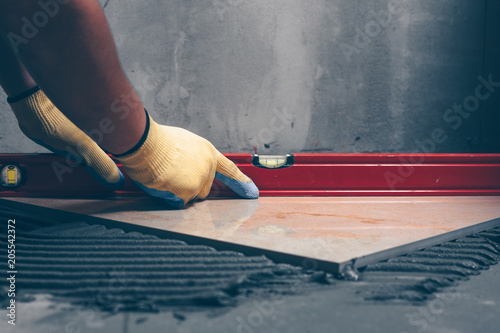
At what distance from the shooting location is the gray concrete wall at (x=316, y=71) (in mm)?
2080

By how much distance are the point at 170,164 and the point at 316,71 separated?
104 centimetres

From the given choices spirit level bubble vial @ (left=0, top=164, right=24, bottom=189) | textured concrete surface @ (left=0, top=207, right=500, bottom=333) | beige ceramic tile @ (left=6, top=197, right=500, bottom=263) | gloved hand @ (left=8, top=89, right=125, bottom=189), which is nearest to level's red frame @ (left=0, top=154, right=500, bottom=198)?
beige ceramic tile @ (left=6, top=197, right=500, bottom=263)

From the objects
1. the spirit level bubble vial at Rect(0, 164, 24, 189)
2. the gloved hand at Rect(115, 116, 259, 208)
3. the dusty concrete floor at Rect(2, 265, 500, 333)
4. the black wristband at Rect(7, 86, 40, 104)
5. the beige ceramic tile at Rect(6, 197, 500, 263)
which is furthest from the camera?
the spirit level bubble vial at Rect(0, 164, 24, 189)

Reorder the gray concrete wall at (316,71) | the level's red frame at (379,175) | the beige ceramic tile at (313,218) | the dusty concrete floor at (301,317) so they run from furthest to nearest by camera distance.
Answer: the gray concrete wall at (316,71), the level's red frame at (379,175), the beige ceramic tile at (313,218), the dusty concrete floor at (301,317)

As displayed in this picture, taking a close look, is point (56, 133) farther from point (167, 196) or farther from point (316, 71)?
point (316, 71)

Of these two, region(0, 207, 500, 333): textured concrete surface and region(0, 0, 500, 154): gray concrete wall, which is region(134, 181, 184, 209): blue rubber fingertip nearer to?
region(0, 207, 500, 333): textured concrete surface

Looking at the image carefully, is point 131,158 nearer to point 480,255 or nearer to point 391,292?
point 391,292

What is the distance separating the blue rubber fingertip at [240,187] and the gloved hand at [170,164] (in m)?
0.11

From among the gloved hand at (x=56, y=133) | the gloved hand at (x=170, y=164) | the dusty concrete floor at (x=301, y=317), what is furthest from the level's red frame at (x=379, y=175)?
the dusty concrete floor at (x=301, y=317)

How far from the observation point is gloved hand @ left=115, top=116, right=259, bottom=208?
1396 millimetres

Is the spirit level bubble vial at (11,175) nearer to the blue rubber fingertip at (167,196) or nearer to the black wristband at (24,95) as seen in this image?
the black wristband at (24,95)

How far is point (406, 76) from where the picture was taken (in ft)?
7.14

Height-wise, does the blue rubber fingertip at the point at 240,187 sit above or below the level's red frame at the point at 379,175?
below

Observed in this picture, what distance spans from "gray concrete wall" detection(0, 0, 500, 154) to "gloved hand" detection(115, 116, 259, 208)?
0.53 metres
